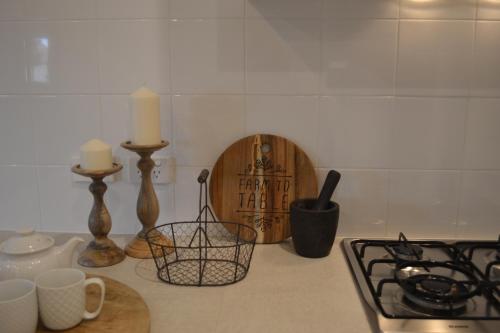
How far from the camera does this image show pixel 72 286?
89cm

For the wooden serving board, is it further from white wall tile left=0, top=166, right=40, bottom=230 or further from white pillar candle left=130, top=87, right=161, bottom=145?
white wall tile left=0, top=166, right=40, bottom=230

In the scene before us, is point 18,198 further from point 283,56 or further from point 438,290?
point 438,290

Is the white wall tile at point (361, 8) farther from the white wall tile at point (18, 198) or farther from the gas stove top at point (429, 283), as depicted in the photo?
the white wall tile at point (18, 198)

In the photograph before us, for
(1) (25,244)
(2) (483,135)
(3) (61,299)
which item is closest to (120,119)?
(1) (25,244)

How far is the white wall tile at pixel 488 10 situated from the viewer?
50.1 inches

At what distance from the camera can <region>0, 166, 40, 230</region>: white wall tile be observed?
142 centimetres

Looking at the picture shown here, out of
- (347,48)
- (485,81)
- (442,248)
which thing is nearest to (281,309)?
(442,248)

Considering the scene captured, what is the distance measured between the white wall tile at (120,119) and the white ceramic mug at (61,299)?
510 mm

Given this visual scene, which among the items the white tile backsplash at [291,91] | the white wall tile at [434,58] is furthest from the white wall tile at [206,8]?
the white wall tile at [434,58]

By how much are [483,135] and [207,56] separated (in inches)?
29.7

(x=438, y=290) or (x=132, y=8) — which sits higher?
(x=132, y=8)

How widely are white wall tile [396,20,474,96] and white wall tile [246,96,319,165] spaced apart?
0.78 feet

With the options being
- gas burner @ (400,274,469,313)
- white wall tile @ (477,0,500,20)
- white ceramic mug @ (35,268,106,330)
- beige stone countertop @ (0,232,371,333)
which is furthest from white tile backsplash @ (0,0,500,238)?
white ceramic mug @ (35,268,106,330)

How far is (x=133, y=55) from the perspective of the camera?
134 centimetres
